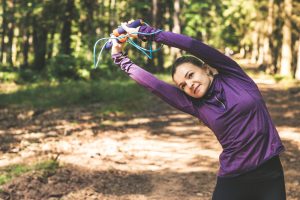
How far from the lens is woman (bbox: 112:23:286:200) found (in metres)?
3.19

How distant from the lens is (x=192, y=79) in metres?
3.22

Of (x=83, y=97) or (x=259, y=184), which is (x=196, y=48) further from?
(x=83, y=97)

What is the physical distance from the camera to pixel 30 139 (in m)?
9.71

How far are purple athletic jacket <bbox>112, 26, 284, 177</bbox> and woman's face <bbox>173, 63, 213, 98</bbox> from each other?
0.06 meters

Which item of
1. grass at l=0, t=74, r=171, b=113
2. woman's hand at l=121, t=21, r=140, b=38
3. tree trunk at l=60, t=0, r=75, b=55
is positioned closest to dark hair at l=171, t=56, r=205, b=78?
woman's hand at l=121, t=21, r=140, b=38

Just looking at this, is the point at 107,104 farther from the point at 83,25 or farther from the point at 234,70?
the point at 83,25

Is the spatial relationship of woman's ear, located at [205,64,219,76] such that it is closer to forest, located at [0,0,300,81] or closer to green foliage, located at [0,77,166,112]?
A: green foliage, located at [0,77,166,112]

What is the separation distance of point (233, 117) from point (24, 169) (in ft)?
16.1

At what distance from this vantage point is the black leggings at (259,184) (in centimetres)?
322

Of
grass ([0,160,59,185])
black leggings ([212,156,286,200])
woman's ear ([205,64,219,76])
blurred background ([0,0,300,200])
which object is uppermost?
woman's ear ([205,64,219,76])

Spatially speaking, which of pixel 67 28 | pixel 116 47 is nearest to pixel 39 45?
pixel 67 28

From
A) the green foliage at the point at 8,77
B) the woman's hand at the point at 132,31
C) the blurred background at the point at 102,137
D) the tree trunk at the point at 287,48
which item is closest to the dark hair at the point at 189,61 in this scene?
the woman's hand at the point at 132,31

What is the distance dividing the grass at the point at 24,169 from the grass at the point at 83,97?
6.50 meters

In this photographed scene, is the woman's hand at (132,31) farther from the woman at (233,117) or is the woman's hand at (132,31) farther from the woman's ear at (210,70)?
the woman's ear at (210,70)
